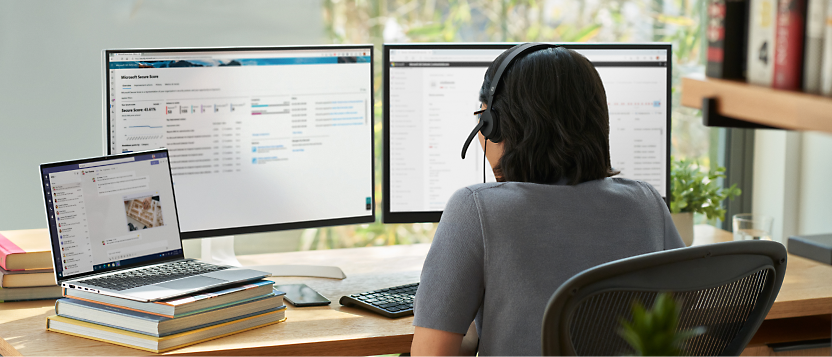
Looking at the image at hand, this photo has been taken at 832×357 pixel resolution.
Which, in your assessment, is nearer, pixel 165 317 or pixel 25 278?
pixel 165 317

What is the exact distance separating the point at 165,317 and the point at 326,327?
263 millimetres

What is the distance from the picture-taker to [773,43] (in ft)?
2.07

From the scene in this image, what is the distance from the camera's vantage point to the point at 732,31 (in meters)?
0.68

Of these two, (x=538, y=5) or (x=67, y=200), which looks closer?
(x=67, y=200)

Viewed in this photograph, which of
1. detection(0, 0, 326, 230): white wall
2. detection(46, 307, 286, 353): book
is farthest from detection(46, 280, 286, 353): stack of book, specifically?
detection(0, 0, 326, 230): white wall

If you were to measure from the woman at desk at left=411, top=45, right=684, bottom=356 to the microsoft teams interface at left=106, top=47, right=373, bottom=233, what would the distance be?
0.56m

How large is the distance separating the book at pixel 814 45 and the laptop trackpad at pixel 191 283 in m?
0.90

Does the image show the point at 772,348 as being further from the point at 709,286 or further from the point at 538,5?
the point at 538,5

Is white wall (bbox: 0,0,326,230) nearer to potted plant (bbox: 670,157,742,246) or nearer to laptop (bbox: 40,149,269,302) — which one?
laptop (bbox: 40,149,269,302)

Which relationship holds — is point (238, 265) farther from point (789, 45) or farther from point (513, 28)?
point (789, 45)

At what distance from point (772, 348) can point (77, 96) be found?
1646mm

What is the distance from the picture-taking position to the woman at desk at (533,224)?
3.27 ft

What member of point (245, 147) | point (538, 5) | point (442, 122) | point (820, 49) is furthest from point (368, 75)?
point (820, 49)

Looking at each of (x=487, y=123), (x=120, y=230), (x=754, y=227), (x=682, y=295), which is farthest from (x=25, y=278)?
(x=754, y=227)
